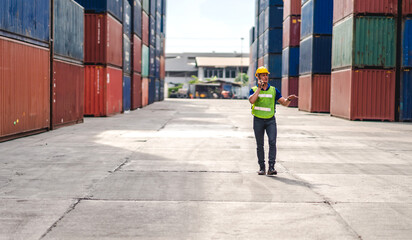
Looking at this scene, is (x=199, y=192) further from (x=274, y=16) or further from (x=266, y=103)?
(x=274, y=16)

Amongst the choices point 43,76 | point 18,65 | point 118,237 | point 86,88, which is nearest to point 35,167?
point 118,237

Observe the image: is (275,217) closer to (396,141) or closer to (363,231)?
(363,231)

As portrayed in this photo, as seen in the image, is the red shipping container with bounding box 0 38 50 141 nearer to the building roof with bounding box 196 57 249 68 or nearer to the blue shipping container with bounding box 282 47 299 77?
the blue shipping container with bounding box 282 47 299 77

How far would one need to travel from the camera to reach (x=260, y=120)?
8.95m

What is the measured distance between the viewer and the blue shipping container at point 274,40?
2062 inches

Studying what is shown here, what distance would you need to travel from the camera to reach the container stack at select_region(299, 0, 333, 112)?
33.2 meters

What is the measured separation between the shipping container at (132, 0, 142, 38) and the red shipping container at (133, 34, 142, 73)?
51cm

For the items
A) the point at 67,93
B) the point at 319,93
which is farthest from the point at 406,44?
the point at 67,93

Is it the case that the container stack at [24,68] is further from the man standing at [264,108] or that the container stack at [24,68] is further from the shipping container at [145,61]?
the shipping container at [145,61]

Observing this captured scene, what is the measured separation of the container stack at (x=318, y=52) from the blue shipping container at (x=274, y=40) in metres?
16.7

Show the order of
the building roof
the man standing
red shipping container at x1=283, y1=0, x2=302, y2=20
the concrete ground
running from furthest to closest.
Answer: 1. the building roof
2. red shipping container at x1=283, y1=0, x2=302, y2=20
3. the man standing
4. the concrete ground

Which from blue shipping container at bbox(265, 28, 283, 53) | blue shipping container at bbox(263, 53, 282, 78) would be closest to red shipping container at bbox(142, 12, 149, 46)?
blue shipping container at bbox(265, 28, 283, 53)

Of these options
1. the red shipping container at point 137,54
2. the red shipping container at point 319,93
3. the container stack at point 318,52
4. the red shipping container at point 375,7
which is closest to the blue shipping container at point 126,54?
the red shipping container at point 137,54

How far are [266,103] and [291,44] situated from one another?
35.2m
